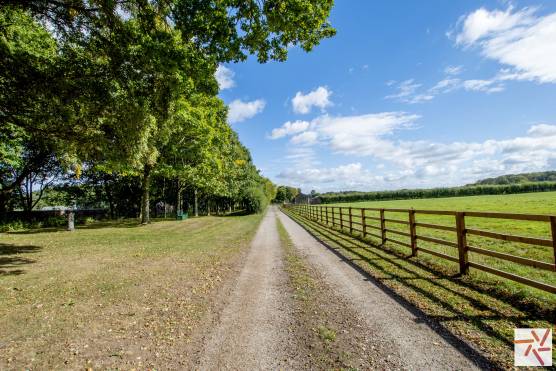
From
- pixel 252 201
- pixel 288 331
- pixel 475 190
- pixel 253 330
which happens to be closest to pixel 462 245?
pixel 288 331

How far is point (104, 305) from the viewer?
5688mm

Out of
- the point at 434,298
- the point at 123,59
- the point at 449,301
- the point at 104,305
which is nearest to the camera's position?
the point at 449,301

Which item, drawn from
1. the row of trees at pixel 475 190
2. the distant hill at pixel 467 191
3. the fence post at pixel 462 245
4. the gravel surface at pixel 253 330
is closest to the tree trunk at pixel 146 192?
the gravel surface at pixel 253 330

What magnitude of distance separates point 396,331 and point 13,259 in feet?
41.7

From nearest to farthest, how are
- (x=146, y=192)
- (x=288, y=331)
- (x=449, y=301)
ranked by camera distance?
(x=288, y=331), (x=449, y=301), (x=146, y=192)

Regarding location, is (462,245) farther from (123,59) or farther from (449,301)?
(123,59)

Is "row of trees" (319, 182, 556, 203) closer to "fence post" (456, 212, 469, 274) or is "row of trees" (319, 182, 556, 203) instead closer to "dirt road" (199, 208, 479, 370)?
"fence post" (456, 212, 469, 274)

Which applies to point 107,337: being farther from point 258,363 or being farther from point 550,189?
point 550,189

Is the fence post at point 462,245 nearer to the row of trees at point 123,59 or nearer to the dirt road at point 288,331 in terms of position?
the dirt road at point 288,331

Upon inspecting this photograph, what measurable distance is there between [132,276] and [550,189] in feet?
410

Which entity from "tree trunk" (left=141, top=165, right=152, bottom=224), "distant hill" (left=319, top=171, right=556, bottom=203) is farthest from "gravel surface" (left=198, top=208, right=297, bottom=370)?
"distant hill" (left=319, top=171, right=556, bottom=203)

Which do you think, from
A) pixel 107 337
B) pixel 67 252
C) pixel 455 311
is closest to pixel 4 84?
pixel 67 252

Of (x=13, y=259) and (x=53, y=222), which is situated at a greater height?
(x=53, y=222)

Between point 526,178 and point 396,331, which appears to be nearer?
point 396,331
